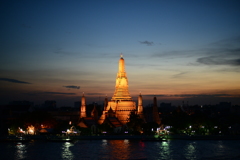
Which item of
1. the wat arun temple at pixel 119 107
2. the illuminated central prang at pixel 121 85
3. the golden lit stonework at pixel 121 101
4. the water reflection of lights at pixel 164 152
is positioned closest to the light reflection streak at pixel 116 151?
the water reflection of lights at pixel 164 152

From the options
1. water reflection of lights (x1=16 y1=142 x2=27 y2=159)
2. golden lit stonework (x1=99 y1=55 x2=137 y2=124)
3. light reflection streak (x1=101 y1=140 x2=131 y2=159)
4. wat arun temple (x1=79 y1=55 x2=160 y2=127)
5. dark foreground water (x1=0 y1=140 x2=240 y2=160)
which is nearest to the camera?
light reflection streak (x1=101 y1=140 x2=131 y2=159)

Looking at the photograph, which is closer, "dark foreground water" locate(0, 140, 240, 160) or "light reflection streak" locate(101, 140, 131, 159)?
"light reflection streak" locate(101, 140, 131, 159)

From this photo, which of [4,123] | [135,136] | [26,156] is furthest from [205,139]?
[4,123]

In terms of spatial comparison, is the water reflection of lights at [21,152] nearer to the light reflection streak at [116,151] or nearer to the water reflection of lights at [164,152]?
the light reflection streak at [116,151]

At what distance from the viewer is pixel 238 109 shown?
15100cm

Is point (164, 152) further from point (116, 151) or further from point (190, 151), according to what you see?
point (116, 151)

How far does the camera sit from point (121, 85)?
82.2 m

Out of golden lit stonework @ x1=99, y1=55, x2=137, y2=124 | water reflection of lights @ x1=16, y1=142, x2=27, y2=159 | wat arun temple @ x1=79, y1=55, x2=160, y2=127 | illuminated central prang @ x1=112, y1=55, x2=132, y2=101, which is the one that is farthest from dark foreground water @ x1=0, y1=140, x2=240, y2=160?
illuminated central prang @ x1=112, y1=55, x2=132, y2=101

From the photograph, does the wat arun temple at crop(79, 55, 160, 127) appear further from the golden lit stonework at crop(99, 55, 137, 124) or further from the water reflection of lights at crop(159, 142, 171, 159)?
the water reflection of lights at crop(159, 142, 171, 159)

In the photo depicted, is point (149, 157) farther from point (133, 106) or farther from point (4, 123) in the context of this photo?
point (4, 123)

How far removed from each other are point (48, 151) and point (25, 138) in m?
17.0

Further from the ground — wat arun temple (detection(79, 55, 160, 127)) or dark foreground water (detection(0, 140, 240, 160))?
wat arun temple (detection(79, 55, 160, 127))

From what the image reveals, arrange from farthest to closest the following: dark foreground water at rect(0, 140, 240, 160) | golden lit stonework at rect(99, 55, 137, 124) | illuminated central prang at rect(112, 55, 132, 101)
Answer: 1. illuminated central prang at rect(112, 55, 132, 101)
2. golden lit stonework at rect(99, 55, 137, 124)
3. dark foreground water at rect(0, 140, 240, 160)

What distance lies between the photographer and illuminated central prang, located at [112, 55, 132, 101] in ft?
268
